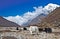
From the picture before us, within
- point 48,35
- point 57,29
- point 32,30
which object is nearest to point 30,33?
point 32,30

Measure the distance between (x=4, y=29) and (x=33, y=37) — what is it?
11.6 feet

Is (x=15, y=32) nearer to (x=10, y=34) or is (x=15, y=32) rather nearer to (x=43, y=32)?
(x=10, y=34)

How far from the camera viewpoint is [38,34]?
2191 cm

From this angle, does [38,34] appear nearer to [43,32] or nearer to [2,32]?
[43,32]

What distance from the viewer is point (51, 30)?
22.6 m

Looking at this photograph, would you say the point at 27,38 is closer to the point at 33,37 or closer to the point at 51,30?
the point at 33,37

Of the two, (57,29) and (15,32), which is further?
(57,29)

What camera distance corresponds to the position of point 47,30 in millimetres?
22438

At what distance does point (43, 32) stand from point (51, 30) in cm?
120

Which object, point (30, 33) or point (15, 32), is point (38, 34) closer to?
point (30, 33)

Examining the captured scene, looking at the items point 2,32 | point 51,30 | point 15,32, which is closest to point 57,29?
point 51,30

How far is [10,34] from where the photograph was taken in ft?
70.1

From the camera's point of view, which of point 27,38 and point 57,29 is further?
point 57,29

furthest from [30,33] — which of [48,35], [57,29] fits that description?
[57,29]
